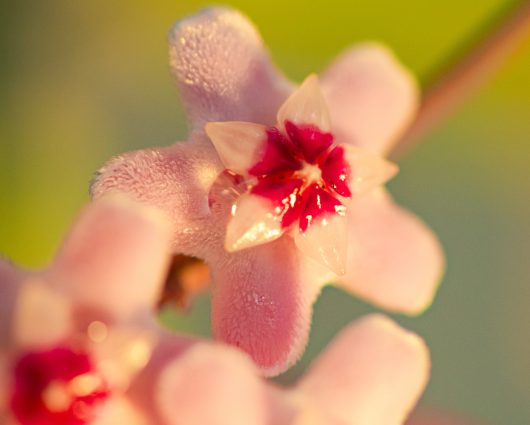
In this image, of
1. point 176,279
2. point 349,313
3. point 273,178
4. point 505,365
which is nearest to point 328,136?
point 273,178

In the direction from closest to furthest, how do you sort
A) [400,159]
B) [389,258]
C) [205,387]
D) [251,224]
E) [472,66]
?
[205,387], [251,224], [389,258], [472,66], [400,159]

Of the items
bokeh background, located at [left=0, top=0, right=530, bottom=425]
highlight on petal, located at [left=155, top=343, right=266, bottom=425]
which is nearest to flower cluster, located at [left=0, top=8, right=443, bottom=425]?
highlight on petal, located at [left=155, top=343, right=266, bottom=425]

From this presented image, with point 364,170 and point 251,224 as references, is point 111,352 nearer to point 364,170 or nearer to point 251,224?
point 251,224

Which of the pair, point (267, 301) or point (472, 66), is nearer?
point (267, 301)

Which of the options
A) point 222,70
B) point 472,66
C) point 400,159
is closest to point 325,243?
point 222,70

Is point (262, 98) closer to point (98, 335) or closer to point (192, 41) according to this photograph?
point (192, 41)

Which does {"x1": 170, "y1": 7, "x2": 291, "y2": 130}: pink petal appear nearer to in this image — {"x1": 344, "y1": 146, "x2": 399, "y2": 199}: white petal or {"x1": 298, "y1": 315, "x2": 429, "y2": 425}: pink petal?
{"x1": 344, "y1": 146, "x2": 399, "y2": 199}: white petal

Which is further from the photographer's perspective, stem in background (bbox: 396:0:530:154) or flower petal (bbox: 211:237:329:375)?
stem in background (bbox: 396:0:530:154)
